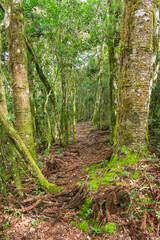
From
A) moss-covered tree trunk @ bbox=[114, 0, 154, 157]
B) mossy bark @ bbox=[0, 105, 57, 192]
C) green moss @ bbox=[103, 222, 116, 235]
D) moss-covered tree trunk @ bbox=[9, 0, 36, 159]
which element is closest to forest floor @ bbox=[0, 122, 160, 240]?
green moss @ bbox=[103, 222, 116, 235]

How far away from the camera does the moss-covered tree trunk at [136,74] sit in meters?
4.11

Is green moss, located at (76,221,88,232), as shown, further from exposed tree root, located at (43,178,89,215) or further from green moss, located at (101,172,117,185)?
green moss, located at (101,172,117,185)

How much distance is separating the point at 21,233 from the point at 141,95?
428 centimetres

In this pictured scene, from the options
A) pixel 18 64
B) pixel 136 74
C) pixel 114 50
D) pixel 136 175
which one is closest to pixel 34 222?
pixel 136 175

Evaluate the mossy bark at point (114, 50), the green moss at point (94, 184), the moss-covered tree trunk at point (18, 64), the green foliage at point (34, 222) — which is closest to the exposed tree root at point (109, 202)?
the green moss at point (94, 184)

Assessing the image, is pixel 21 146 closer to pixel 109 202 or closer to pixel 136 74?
pixel 109 202

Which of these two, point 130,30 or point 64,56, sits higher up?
point 64,56

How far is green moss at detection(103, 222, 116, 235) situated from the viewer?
275 cm

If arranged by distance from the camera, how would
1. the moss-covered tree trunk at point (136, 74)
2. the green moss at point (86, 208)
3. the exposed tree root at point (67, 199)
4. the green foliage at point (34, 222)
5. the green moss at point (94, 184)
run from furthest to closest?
the moss-covered tree trunk at point (136, 74), the green moss at point (94, 184), the exposed tree root at point (67, 199), the green moss at point (86, 208), the green foliage at point (34, 222)

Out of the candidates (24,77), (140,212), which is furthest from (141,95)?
(24,77)

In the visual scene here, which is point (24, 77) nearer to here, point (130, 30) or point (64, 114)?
point (130, 30)

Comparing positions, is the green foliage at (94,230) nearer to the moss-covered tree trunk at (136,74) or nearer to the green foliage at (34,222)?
the green foliage at (34,222)

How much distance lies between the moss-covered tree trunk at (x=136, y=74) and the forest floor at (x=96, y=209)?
25.7 inches

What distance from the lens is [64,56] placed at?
8867mm
